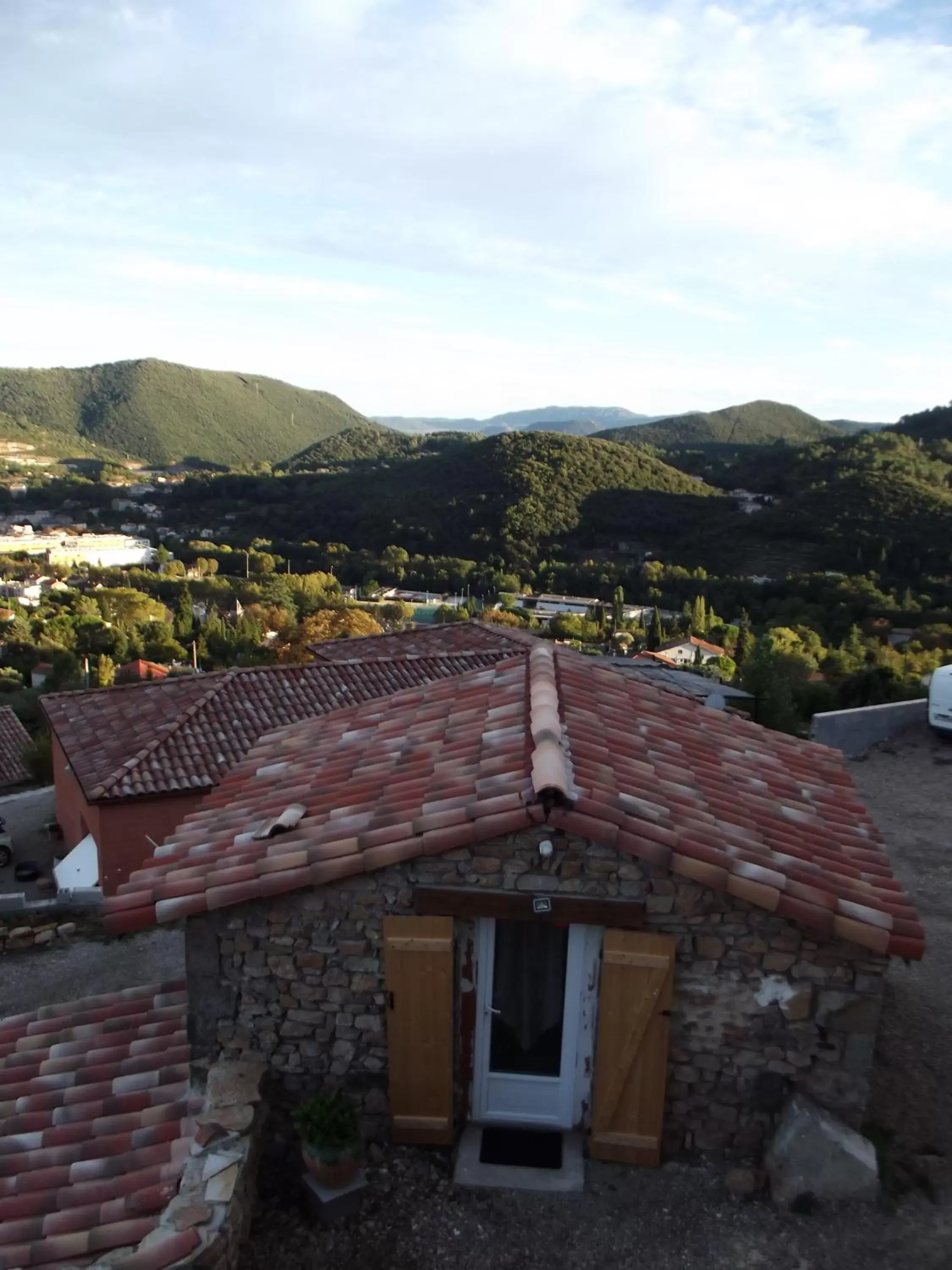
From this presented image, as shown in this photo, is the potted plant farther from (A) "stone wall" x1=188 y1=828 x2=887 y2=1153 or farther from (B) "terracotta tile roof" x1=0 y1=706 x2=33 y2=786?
(B) "terracotta tile roof" x1=0 y1=706 x2=33 y2=786

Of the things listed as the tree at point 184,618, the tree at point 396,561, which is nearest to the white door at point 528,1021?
the tree at point 184,618

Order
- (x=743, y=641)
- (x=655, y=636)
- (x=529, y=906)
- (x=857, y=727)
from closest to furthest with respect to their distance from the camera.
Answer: (x=529, y=906) < (x=857, y=727) < (x=743, y=641) < (x=655, y=636)

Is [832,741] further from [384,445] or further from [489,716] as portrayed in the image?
[384,445]

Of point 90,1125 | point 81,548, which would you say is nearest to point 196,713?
point 90,1125

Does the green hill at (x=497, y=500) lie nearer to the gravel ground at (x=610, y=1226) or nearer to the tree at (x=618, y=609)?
the tree at (x=618, y=609)

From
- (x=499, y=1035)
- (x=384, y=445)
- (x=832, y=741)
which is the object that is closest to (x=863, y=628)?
(x=832, y=741)

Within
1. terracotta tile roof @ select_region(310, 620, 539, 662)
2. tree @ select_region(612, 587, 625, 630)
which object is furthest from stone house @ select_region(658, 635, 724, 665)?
terracotta tile roof @ select_region(310, 620, 539, 662)

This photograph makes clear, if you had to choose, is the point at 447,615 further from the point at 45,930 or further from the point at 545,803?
the point at 545,803
